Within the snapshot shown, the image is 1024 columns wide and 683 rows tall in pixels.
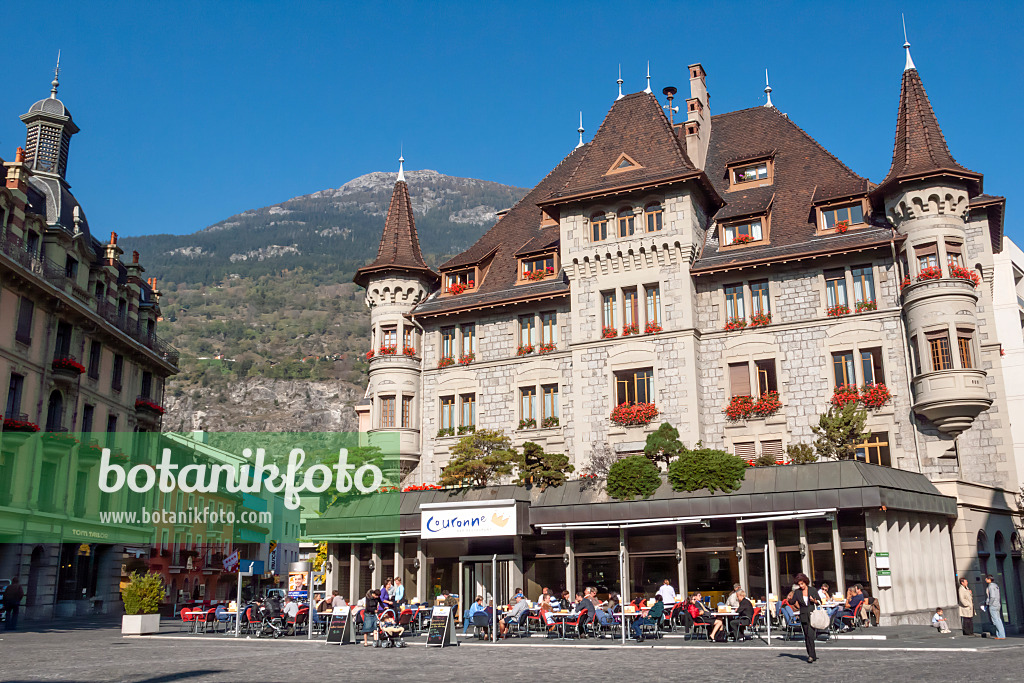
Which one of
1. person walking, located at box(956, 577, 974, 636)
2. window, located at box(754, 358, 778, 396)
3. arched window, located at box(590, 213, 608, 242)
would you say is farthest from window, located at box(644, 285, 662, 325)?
person walking, located at box(956, 577, 974, 636)

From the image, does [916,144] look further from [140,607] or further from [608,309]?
[140,607]

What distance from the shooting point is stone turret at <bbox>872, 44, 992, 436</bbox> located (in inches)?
1273

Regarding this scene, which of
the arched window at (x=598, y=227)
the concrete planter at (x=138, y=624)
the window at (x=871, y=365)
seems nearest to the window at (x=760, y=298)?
the window at (x=871, y=365)

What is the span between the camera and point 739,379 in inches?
1448

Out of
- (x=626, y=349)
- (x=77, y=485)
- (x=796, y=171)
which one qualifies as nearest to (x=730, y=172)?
(x=796, y=171)

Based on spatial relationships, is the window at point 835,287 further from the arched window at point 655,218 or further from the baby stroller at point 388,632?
the baby stroller at point 388,632

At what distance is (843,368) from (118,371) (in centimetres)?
3932

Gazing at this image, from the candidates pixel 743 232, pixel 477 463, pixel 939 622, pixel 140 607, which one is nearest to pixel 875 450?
pixel 939 622

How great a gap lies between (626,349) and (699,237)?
5.82m

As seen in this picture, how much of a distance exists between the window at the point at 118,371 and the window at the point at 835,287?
38450mm

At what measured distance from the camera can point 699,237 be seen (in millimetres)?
38594

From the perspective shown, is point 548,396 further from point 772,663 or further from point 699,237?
point 772,663

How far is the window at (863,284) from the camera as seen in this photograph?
35.3m

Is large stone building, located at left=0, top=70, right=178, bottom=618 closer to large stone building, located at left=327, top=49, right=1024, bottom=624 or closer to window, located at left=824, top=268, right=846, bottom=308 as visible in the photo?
large stone building, located at left=327, top=49, right=1024, bottom=624
